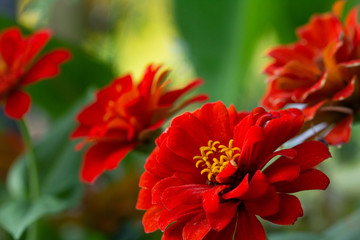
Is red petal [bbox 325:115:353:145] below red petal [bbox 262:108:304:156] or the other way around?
the other way around

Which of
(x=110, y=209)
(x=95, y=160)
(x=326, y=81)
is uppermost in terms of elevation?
(x=326, y=81)

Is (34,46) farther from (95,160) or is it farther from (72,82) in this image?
(72,82)

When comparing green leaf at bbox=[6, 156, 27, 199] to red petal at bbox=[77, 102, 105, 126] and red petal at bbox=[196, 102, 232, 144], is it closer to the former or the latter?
red petal at bbox=[77, 102, 105, 126]

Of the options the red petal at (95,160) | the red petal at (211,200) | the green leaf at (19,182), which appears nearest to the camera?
the red petal at (211,200)

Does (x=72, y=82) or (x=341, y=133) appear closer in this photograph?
(x=341, y=133)


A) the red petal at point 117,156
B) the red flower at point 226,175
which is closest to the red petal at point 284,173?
the red flower at point 226,175

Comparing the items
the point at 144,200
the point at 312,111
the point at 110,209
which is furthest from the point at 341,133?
the point at 110,209

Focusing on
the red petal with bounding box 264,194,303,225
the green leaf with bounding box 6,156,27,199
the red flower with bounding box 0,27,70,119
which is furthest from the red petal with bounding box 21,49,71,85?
the red petal with bounding box 264,194,303,225

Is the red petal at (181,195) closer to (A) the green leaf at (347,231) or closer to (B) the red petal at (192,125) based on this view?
(B) the red petal at (192,125)
